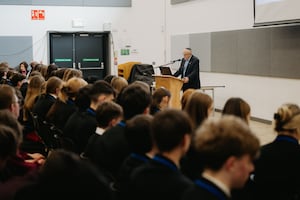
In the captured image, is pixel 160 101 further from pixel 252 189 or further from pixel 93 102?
pixel 252 189

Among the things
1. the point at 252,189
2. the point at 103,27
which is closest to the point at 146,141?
the point at 252,189

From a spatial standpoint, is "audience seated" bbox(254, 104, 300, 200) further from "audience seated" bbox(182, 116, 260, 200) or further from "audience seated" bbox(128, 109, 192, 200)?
"audience seated" bbox(182, 116, 260, 200)

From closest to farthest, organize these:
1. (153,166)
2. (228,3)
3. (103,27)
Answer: (153,166), (228,3), (103,27)

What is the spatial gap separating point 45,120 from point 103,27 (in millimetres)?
9021

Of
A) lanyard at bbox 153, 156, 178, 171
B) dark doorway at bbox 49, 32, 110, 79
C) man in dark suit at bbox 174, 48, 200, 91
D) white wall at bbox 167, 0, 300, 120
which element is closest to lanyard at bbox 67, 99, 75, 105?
lanyard at bbox 153, 156, 178, 171

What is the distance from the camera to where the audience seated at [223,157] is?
167 centimetres

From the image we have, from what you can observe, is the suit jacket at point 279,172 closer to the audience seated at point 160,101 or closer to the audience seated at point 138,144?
the audience seated at point 138,144

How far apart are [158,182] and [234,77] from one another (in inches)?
314

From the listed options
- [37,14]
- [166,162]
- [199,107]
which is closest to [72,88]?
[199,107]

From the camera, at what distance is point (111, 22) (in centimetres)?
1342

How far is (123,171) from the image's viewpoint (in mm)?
2398

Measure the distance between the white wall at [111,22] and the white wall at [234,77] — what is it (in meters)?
1.20

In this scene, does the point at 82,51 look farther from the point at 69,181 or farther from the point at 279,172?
the point at 69,181

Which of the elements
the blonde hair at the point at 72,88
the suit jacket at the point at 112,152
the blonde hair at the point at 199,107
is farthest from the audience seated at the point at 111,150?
the blonde hair at the point at 72,88
